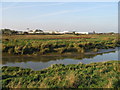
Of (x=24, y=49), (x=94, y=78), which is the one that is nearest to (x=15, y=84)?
(x=94, y=78)

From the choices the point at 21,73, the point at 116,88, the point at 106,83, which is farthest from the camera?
the point at 21,73

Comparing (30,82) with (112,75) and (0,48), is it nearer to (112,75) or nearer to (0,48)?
(112,75)

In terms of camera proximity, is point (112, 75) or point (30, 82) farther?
point (112, 75)

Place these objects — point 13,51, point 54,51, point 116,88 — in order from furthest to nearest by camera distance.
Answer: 1. point 54,51
2. point 13,51
3. point 116,88

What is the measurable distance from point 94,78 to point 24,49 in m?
13.4

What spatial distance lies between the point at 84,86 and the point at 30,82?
2989 mm

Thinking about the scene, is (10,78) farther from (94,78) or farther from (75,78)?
(94,78)

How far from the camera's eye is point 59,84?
8.34m

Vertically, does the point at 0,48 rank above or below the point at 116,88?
above

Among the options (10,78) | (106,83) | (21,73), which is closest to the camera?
(106,83)

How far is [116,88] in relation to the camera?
25.9 feet

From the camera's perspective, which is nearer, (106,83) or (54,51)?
(106,83)

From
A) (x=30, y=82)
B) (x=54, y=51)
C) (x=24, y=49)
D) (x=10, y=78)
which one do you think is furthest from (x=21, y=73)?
(x=54, y=51)

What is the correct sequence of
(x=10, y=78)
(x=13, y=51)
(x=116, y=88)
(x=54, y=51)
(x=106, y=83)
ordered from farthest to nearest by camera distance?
1. (x=54, y=51)
2. (x=13, y=51)
3. (x=10, y=78)
4. (x=106, y=83)
5. (x=116, y=88)
